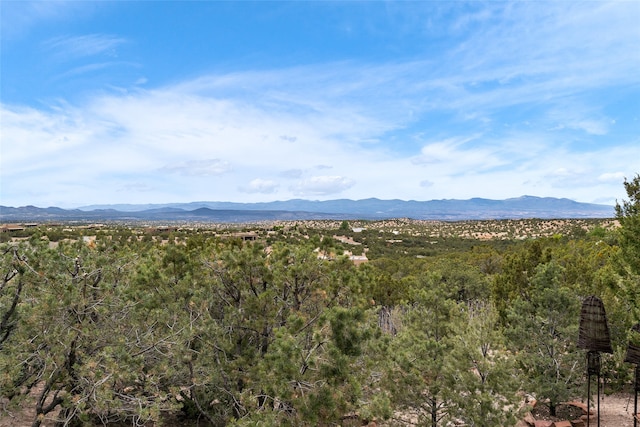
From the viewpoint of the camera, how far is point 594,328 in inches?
335

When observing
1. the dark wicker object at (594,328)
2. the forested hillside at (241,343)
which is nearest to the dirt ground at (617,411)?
the forested hillside at (241,343)

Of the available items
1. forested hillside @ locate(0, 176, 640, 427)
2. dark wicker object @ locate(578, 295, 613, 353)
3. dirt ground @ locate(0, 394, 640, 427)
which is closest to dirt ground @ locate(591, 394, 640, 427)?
dirt ground @ locate(0, 394, 640, 427)

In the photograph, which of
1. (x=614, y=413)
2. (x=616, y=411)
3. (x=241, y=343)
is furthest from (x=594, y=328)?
(x=241, y=343)

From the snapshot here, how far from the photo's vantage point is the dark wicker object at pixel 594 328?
8.45 metres

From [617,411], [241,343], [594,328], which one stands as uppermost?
[594,328]

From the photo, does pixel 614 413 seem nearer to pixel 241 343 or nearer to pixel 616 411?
pixel 616 411

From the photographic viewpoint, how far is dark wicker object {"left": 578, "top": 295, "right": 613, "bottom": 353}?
333 inches

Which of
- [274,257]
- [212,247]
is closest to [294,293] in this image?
[274,257]

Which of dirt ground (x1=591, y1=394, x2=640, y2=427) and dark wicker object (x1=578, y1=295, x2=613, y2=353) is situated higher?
dark wicker object (x1=578, y1=295, x2=613, y2=353)

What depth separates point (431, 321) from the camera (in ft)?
34.0

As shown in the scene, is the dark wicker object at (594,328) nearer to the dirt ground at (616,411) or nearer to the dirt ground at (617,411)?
the dirt ground at (616,411)

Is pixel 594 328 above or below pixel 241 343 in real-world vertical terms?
above

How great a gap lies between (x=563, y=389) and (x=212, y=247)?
898 cm

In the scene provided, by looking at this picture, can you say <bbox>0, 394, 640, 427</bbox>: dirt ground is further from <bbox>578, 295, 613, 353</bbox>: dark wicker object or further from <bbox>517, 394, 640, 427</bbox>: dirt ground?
<bbox>578, 295, 613, 353</bbox>: dark wicker object
